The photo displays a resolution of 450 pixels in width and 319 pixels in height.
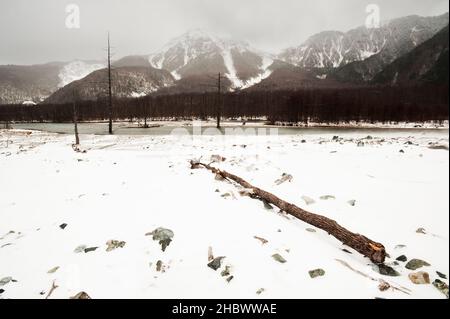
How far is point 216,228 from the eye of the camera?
5242mm

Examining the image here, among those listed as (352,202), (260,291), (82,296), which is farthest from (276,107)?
(82,296)

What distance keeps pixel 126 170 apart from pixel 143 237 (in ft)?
18.9

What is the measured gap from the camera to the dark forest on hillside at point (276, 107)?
25.2 metres

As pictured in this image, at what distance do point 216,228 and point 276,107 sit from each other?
78867 millimetres

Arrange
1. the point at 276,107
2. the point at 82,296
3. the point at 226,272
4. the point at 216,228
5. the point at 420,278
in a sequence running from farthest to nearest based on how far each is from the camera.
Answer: the point at 276,107 < the point at 216,228 < the point at 226,272 < the point at 420,278 < the point at 82,296

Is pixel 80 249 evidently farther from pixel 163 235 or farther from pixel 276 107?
pixel 276 107

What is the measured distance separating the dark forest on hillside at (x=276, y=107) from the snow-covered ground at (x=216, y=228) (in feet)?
8.51

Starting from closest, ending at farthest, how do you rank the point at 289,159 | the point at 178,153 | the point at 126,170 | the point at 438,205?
the point at 438,205 < the point at 126,170 < the point at 289,159 < the point at 178,153

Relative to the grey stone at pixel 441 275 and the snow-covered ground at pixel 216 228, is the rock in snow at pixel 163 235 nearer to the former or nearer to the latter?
the snow-covered ground at pixel 216 228

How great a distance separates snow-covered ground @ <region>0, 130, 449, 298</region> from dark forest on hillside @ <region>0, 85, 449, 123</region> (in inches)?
102
